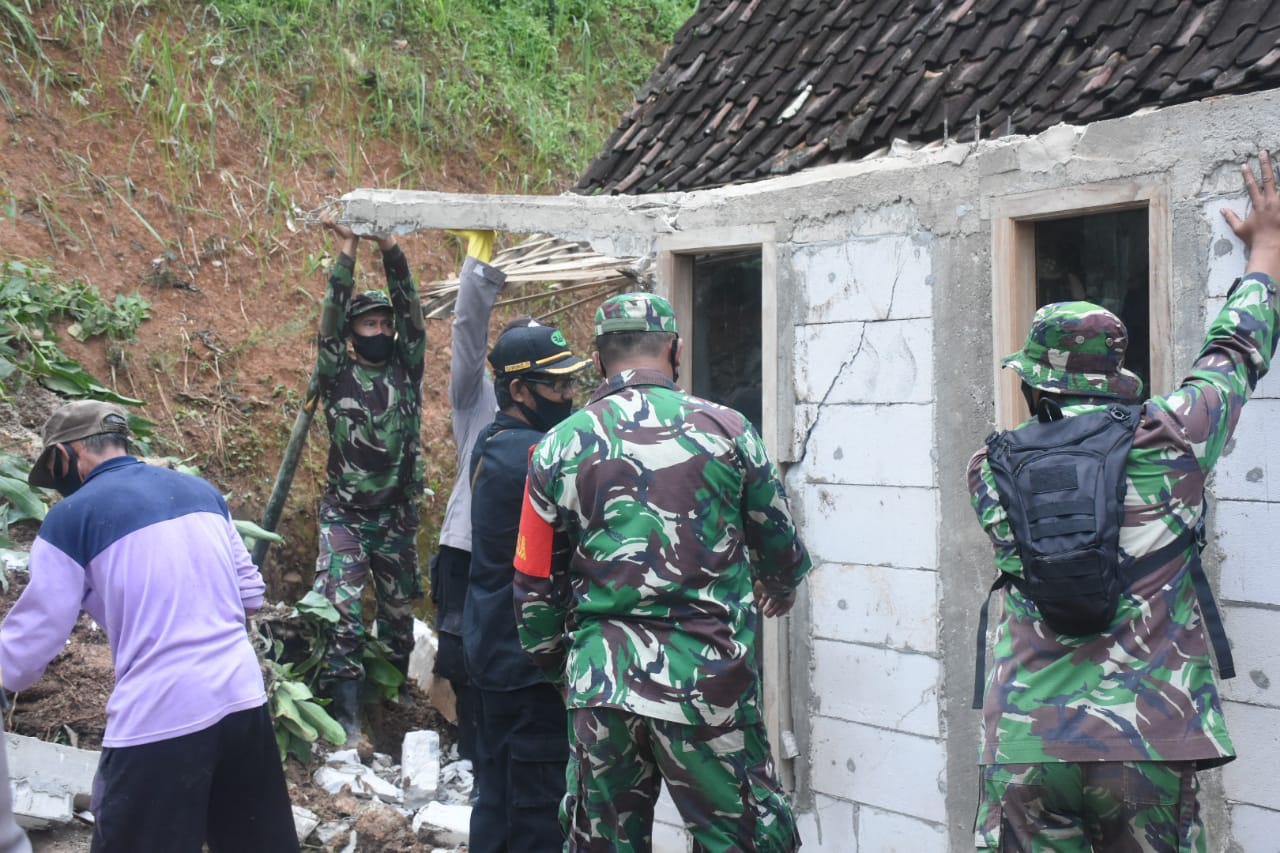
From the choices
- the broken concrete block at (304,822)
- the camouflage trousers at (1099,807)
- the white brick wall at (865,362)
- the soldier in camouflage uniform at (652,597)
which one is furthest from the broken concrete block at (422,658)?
the camouflage trousers at (1099,807)

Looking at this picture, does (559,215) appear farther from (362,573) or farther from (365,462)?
(362,573)

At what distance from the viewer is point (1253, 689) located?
3471mm

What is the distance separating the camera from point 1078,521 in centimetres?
288

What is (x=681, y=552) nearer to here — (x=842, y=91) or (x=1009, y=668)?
(x=1009, y=668)

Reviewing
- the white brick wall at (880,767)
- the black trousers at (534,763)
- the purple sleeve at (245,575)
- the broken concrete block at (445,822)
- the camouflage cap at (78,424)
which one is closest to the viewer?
the camouflage cap at (78,424)

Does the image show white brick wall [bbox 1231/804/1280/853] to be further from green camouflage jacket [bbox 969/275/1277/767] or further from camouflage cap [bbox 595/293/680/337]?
camouflage cap [bbox 595/293/680/337]

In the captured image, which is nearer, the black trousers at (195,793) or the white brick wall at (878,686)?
the black trousers at (195,793)

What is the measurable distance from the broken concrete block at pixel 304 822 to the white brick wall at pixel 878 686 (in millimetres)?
2176

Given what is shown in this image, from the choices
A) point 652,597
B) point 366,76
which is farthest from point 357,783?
point 366,76

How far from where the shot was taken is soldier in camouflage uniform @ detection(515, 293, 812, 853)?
10.9 ft

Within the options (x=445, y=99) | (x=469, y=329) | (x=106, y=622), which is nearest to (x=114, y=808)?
(x=106, y=622)

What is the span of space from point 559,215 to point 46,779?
296cm

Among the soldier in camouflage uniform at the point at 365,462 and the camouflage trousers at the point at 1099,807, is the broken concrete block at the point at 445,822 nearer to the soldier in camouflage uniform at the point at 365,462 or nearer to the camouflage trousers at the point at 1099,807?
the soldier in camouflage uniform at the point at 365,462

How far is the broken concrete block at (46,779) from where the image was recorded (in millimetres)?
4730
